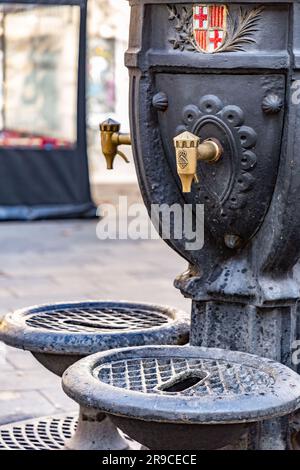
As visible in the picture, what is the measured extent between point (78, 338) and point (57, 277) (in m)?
4.22

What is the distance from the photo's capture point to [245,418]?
280 cm

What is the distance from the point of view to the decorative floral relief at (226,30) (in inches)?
128

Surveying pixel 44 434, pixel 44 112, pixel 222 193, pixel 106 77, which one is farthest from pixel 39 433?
pixel 106 77

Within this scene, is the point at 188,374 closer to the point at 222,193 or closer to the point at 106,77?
the point at 222,193

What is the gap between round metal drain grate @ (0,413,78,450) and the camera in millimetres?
4016

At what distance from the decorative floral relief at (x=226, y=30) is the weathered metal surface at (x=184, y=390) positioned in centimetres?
95

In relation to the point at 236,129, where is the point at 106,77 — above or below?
below

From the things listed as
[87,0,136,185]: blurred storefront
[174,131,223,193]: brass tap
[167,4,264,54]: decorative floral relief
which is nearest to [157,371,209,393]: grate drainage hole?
[174,131,223,193]: brass tap

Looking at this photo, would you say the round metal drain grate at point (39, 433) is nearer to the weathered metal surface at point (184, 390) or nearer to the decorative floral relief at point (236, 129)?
the weathered metal surface at point (184, 390)

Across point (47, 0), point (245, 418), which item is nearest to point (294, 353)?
point (245, 418)

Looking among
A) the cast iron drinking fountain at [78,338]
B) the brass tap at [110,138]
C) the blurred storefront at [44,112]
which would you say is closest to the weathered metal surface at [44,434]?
the cast iron drinking fountain at [78,338]

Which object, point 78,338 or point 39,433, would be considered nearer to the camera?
point 78,338

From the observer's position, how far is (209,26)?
130 inches
